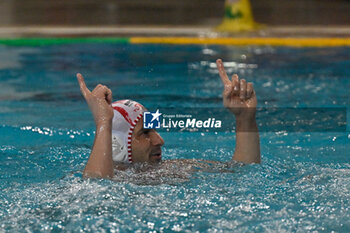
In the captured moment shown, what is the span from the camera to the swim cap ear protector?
132 inches

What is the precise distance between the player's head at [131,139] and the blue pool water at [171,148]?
144 mm

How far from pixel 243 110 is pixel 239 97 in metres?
0.07

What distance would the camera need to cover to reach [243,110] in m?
3.38

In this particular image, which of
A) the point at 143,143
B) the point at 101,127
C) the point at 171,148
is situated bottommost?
the point at 171,148

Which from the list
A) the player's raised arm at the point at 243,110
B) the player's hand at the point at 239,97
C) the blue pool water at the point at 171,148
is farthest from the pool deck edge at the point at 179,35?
the player's hand at the point at 239,97

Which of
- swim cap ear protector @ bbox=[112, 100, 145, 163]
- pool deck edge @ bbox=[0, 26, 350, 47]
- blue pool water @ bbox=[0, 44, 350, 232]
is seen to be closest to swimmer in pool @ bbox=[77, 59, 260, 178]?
swim cap ear protector @ bbox=[112, 100, 145, 163]

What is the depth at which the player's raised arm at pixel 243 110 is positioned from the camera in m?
3.32

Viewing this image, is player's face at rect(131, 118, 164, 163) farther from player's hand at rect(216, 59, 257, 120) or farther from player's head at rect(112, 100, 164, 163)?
player's hand at rect(216, 59, 257, 120)

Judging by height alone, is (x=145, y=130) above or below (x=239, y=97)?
below

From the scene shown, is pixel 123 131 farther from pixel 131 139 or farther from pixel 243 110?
pixel 243 110

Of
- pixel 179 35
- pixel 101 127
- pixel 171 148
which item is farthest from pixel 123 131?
pixel 179 35

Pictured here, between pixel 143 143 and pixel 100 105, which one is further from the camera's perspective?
pixel 143 143

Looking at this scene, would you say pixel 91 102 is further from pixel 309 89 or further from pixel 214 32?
pixel 214 32

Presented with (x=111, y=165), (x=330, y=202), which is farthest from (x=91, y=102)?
(x=330, y=202)
